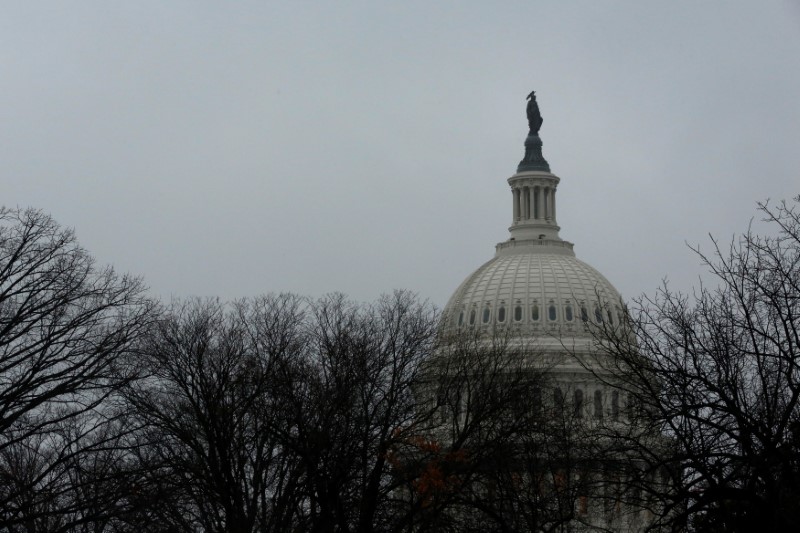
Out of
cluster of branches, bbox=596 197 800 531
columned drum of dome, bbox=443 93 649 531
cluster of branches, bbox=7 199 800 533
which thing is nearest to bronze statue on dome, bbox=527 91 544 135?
columned drum of dome, bbox=443 93 649 531

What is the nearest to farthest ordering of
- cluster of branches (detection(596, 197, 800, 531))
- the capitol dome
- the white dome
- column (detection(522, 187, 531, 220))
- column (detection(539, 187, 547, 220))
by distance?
cluster of branches (detection(596, 197, 800, 531))
the white dome
the capitol dome
column (detection(539, 187, 547, 220))
column (detection(522, 187, 531, 220))

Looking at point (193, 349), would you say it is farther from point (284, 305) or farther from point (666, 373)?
point (666, 373)

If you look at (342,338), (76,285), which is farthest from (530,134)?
(76,285)

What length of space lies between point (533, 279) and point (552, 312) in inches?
211

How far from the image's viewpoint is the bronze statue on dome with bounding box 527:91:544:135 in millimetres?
168250

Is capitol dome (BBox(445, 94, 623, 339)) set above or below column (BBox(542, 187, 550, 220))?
below

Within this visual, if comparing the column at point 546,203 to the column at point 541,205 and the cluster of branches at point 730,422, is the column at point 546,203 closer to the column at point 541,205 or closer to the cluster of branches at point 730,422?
the column at point 541,205

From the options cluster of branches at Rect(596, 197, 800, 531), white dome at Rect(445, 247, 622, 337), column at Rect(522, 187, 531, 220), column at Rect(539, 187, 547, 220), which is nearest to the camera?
cluster of branches at Rect(596, 197, 800, 531)

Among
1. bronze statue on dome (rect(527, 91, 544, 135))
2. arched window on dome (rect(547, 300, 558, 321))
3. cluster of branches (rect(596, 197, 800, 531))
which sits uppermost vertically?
bronze statue on dome (rect(527, 91, 544, 135))

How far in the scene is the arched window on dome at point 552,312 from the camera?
14488 centimetres

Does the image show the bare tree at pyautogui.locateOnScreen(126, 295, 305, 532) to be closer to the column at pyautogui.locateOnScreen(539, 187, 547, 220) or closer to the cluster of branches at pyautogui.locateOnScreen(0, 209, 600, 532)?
the cluster of branches at pyautogui.locateOnScreen(0, 209, 600, 532)

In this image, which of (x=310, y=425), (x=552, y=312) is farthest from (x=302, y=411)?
(x=552, y=312)

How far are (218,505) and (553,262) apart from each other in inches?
4386

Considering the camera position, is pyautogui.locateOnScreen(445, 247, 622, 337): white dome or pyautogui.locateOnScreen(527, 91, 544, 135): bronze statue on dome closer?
pyautogui.locateOnScreen(445, 247, 622, 337): white dome
